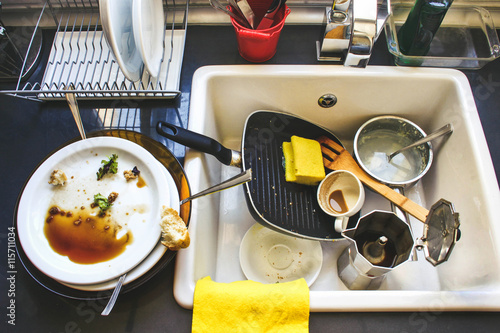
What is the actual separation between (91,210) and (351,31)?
2.16ft

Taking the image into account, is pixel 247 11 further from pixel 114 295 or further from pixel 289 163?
pixel 114 295

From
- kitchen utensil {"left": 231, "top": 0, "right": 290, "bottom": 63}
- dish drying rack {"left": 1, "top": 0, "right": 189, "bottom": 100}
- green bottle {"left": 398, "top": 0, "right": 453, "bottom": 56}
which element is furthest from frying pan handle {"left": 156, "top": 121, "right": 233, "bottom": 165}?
green bottle {"left": 398, "top": 0, "right": 453, "bottom": 56}

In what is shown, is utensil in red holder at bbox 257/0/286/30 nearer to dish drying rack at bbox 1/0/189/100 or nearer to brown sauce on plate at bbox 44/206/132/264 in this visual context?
dish drying rack at bbox 1/0/189/100

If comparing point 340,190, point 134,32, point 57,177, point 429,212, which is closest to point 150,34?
point 134,32

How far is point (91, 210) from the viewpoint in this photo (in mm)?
657

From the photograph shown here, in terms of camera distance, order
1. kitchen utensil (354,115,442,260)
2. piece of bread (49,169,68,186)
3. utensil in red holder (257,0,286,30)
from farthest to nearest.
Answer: kitchen utensil (354,115,442,260), utensil in red holder (257,0,286,30), piece of bread (49,169,68,186)

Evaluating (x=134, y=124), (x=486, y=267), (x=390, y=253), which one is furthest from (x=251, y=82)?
(x=486, y=267)

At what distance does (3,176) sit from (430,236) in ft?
2.88

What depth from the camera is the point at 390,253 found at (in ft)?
2.39

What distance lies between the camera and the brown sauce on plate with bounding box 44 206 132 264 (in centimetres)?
61

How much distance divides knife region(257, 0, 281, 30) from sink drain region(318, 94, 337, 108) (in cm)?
22

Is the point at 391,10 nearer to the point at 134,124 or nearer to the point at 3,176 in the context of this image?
the point at 134,124

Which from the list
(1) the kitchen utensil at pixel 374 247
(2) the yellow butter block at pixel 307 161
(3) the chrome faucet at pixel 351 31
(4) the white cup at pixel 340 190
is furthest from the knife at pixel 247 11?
(1) the kitchen utensil at pixel 374 247

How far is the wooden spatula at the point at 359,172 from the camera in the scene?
774 mm
